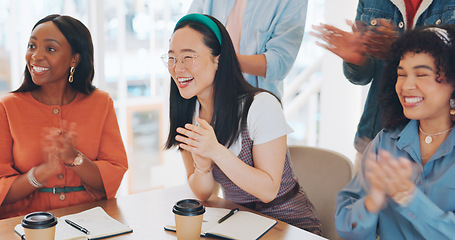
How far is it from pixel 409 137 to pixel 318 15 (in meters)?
2.74

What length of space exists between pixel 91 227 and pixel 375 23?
1.19 m

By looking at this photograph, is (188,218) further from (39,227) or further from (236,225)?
(39,227)

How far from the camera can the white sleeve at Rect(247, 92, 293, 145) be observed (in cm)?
163

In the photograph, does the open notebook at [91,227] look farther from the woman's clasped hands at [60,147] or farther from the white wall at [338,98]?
the white wall at [338,98]

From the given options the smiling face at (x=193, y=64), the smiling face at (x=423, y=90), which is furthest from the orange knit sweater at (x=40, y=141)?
the smiling face at (x=423, y=90)

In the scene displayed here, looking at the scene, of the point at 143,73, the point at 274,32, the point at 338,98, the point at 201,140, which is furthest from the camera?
the point at 338,98

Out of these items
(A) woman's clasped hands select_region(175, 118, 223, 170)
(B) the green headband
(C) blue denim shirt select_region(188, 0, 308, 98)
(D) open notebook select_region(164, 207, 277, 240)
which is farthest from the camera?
(C) blue denim shirt select_region(188, 0, 308, 98)

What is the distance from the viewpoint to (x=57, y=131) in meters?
1.75

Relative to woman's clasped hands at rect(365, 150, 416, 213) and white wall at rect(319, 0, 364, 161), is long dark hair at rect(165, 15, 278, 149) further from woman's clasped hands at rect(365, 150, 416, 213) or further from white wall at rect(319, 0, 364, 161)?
white wall at rect(319, 0, 364, 161)

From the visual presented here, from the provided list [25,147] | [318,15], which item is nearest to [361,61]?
[25,147]

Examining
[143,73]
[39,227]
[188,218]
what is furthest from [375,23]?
[143,73]

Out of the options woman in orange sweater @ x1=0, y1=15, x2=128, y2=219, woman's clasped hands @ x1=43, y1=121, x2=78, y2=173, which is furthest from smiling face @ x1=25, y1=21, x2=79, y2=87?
woman's clasped hands @ x1=43, y1=121, x2=78, y2=173

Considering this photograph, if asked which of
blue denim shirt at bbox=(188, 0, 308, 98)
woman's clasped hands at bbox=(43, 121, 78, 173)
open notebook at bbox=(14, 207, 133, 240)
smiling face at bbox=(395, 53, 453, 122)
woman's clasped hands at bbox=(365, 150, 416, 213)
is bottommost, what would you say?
open notebook at bbox=(14, 207, 133, 240)

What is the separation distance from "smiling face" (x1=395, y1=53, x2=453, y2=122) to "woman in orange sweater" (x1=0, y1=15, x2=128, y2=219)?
1113 mm
